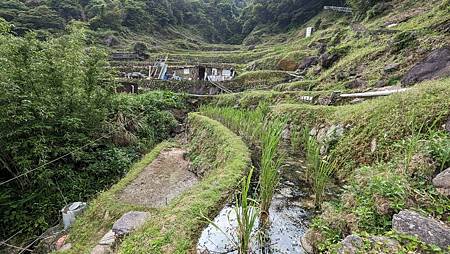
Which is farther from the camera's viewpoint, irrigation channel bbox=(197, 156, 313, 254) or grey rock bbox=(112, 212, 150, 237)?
grey rock bbox=(112, 212, 150, 237)

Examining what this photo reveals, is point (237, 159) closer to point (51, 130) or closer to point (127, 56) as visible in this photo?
point (51, 130)

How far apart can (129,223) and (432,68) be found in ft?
22.6

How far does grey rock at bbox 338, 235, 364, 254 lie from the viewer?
1932 millimetres

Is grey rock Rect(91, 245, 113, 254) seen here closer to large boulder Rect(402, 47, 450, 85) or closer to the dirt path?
the dirt path

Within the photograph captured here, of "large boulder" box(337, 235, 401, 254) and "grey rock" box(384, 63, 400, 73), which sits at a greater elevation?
"grey rock" box(384, 63, 400, 73)

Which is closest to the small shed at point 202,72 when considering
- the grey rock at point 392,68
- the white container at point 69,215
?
the grey rock at point 392,68

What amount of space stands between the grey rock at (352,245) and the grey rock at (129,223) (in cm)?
253

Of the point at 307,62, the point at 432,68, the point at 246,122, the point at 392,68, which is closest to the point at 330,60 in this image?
the point at 307,62

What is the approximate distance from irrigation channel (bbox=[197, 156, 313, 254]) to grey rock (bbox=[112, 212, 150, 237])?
109 centimetres

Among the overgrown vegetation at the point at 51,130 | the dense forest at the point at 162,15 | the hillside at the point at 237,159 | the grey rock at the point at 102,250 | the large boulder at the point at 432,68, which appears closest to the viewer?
the hillside at the point at 237,159

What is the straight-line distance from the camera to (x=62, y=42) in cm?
669

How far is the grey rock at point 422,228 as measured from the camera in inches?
73.4

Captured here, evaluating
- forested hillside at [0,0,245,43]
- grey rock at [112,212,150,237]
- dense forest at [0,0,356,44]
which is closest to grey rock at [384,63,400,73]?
grey rock at [112,212,150,237]

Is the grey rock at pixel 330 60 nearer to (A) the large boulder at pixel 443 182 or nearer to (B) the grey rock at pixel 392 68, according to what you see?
(B) the grey rock at pixel 392 68
